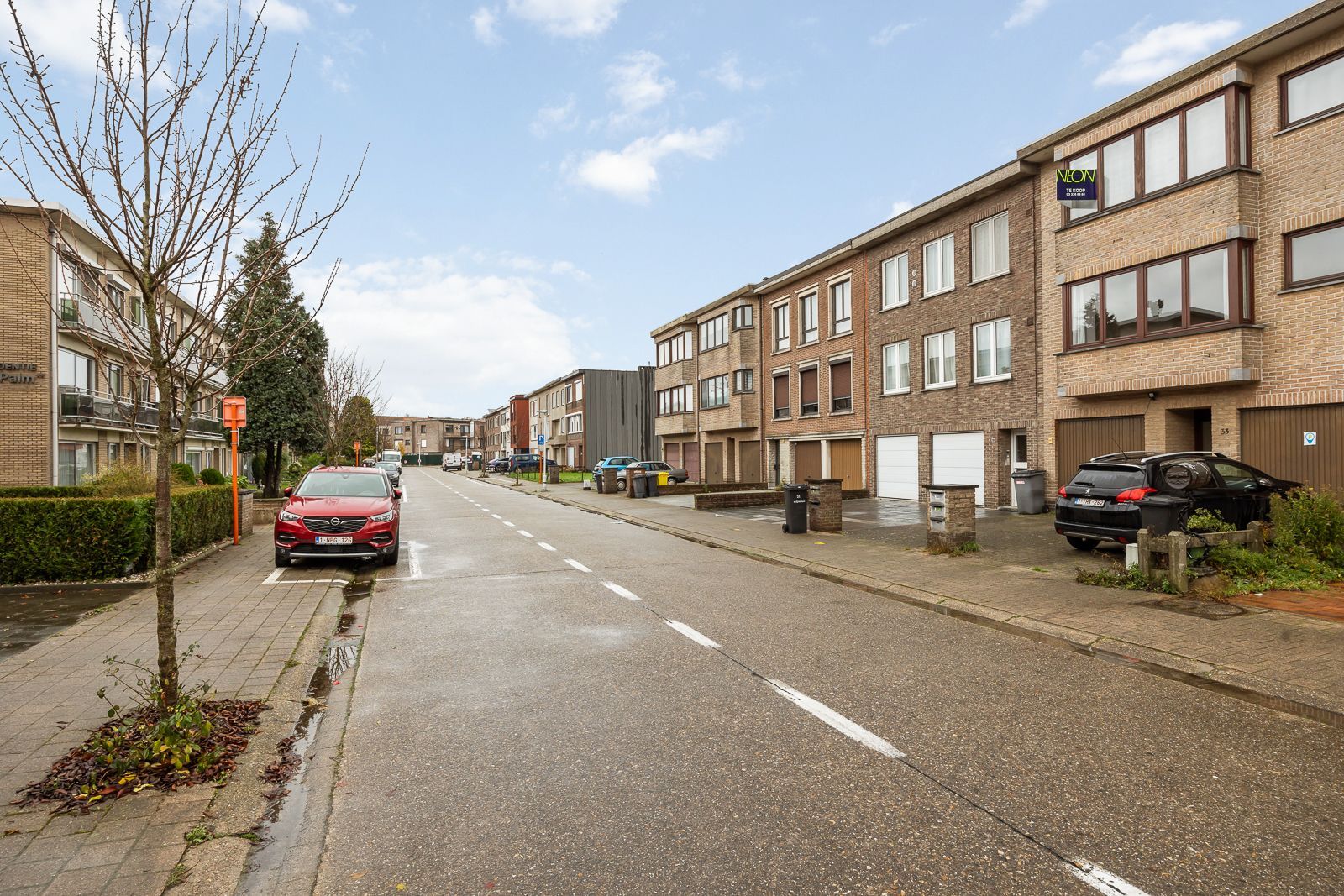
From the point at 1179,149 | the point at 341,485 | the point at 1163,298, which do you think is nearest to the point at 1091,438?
the point at 1163,298

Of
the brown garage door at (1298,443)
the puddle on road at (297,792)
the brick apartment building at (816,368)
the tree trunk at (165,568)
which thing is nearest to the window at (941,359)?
the brick apartment building at (816,368)

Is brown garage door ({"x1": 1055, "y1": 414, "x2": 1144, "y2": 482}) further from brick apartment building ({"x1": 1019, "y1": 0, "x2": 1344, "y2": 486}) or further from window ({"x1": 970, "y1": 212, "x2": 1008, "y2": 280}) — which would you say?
window ({"x1": 970, "y1": 212, "x2": 1008, "y2": 280})

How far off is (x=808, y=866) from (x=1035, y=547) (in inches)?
446

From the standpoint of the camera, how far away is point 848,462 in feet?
96.5

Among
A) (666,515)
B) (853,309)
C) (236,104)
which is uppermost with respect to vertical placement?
(853,309)

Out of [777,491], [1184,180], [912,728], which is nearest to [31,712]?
[912,728]

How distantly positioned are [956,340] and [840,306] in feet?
23.1

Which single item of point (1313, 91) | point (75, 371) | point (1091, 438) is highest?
point (1313, 91)

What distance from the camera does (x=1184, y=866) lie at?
3080mm

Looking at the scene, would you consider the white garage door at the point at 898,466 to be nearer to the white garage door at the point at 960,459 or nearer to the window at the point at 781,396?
A: the white garage door at the point at 960,459

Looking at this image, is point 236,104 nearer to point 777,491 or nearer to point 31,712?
point 31,712

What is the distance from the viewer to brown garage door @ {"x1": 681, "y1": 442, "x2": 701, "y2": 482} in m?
42.4

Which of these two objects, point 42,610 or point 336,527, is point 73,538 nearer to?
point 42,610

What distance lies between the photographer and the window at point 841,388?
95.8ft
